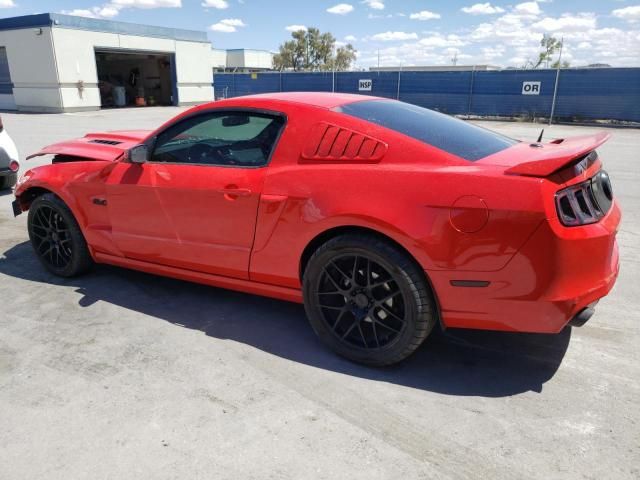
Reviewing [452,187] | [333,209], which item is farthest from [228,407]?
[452,187]

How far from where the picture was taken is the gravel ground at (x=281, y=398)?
224 centimetres

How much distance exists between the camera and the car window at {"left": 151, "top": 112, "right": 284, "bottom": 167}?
326 cm

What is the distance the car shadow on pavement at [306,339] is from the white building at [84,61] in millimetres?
24790

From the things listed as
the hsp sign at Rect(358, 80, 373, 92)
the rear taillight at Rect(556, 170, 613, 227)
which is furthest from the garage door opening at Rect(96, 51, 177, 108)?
the rear taillight at Rect(556, 170, 613, 227)

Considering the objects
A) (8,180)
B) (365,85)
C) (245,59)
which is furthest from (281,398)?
(245,59)

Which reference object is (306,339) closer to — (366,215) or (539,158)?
(366,215)

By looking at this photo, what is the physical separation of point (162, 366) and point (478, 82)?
24323 mm

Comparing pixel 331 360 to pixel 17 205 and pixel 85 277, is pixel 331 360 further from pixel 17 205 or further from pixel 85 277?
pixel 17 205

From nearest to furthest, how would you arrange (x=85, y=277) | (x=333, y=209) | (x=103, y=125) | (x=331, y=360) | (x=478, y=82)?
(x=333, y=209), (x=331, y=360), (x=85, y=277), (x=103, y=125), (x=478, y=82)

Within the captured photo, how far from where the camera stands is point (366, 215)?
273 cm

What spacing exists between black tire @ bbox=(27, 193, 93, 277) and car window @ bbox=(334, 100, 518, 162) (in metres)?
2.46

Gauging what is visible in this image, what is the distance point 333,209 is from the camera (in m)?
2.84

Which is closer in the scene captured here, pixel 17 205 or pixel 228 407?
pixel 228 407

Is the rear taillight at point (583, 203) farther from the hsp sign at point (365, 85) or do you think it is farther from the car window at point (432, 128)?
the hsp sign at point (365, 85)
